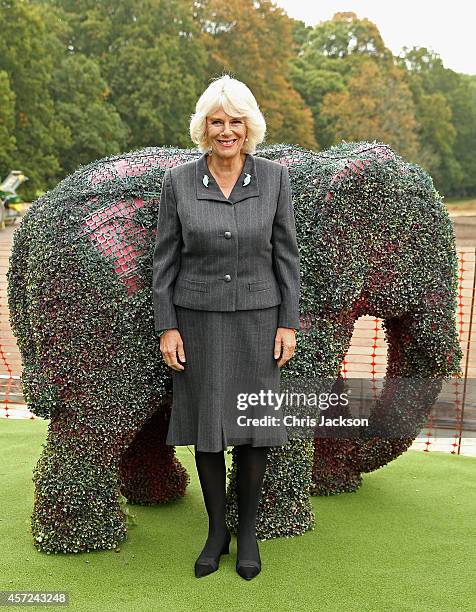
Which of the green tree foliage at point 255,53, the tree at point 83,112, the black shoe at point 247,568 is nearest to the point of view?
the black shoe at point 247,568

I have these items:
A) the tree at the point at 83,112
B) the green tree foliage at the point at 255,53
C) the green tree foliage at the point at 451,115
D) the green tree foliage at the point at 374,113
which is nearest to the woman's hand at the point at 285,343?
the tree at the point at 83,112

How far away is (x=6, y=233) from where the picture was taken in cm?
2073

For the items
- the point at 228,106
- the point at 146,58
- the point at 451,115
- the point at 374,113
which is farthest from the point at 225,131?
the point at 451,115

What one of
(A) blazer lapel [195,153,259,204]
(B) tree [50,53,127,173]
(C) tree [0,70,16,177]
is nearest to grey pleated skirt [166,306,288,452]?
(A) blazer lapel [195,153,259,204]

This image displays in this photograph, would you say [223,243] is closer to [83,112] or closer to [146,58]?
[83,112]

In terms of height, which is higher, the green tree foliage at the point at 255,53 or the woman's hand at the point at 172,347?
the green tree foliage at the point at 255,53

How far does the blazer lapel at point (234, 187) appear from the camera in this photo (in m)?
3.31

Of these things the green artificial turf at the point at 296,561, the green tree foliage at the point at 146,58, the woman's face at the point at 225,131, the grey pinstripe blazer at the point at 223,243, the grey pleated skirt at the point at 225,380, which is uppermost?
the green tree foliage at the point at 146,58

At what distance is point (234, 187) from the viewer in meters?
3.35

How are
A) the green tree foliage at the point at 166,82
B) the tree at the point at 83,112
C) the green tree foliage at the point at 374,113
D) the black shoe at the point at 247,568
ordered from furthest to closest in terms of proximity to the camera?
the green tree foliage at the point at 374,113, the tree at the point at 83,112, the green tree foliage at the point at 166,82, the black shoe at the point at 247,568

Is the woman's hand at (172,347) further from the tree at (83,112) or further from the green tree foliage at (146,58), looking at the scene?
the green tree foliage at (146,58)

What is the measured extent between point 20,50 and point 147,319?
78.1 ft

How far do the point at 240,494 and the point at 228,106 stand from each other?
1804mm

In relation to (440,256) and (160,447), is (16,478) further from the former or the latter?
(440,256)
